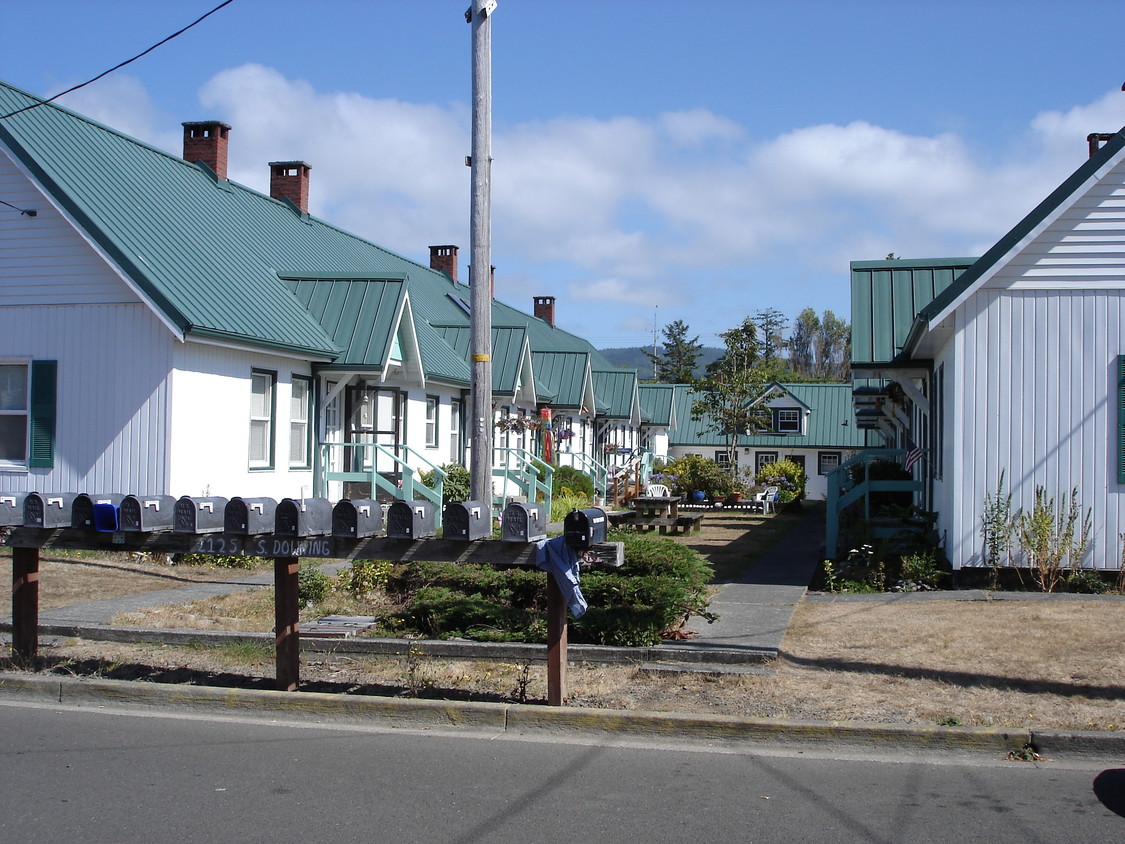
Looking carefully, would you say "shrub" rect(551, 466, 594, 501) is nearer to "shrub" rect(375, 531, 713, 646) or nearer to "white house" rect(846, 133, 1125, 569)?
"white house" rect(846, 133, 1125, 569)

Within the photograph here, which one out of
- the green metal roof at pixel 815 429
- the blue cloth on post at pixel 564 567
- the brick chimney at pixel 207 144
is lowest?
the blue cloth on post at pixel 564 567

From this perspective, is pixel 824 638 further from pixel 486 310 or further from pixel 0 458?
pixel 0 458

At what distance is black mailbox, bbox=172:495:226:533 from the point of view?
7898 millimetres

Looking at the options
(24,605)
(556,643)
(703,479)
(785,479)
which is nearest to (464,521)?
(556,643)

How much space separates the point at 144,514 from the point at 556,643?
3222 millimetres

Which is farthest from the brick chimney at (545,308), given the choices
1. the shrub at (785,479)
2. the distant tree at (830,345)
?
the distant tree at (830,345)

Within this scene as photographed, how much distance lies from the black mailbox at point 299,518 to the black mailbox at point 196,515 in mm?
534

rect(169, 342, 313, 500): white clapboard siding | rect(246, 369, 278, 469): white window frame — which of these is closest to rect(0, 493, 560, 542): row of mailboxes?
rect(169, 342, 313, 500): white clapboard siding

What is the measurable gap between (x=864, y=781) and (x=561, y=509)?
60.4ft

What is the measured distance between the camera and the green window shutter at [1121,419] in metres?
12.5

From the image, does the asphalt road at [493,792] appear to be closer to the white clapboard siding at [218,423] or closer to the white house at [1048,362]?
the white house at [1048,362]

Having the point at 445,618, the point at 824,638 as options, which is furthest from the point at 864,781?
the point at 445,618

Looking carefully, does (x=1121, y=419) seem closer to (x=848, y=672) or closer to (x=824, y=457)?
(x=848, y=672)

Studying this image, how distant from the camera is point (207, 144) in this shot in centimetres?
2339
